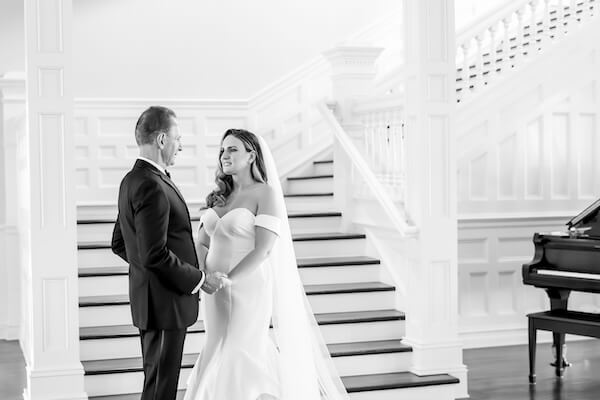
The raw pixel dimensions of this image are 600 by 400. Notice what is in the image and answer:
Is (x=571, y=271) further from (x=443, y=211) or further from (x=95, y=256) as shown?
(x=95, y=256)

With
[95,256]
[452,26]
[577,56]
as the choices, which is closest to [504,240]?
[577,56]

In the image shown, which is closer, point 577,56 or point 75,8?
point 577,56

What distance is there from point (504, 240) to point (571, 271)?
1.43 m

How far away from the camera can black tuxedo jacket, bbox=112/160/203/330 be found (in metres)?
3.99

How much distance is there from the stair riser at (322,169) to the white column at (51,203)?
143 inches

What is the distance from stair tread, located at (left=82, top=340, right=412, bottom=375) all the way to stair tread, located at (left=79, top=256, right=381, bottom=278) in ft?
2.61

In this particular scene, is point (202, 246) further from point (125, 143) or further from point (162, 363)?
point (125, 143)

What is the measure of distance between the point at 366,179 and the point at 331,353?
1.40 m

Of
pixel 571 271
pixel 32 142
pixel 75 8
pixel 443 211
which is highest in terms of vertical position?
pixel 75 8

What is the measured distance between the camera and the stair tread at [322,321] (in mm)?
6086

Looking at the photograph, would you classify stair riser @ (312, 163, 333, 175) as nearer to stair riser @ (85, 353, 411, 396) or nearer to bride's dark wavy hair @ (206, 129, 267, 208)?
stair riser @ (85, 353, 411, 396)

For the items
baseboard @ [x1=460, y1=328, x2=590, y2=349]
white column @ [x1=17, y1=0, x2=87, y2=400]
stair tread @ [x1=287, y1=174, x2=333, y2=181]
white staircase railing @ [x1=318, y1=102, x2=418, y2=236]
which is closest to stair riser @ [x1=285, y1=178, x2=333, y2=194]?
stair tread @ [x1=287, y1=174, x2=333, y2=181]

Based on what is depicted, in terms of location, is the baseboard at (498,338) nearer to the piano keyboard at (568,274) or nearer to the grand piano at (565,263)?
the grand piano at (565,263)

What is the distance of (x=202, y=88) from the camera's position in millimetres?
9414
